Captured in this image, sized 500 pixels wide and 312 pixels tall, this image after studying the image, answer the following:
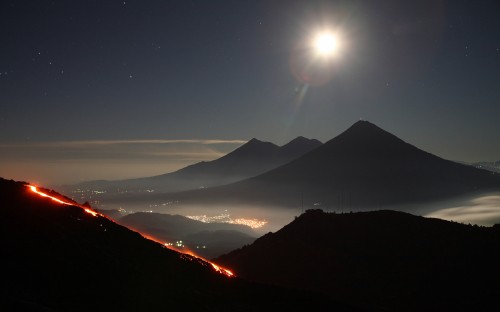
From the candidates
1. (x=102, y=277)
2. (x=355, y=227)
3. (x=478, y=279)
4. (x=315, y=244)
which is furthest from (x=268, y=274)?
(x=102, y=277)

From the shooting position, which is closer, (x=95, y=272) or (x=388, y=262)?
(x=95, y=272)

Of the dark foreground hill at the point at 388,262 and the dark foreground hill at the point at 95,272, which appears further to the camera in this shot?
the dark foreground hill at the point at 388,262

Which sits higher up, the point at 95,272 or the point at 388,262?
the point at 388,262

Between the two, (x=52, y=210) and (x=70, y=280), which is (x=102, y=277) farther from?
(x=52, y=210)
